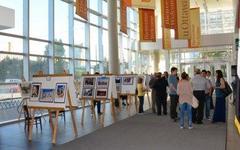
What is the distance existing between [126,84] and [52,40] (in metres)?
3.46

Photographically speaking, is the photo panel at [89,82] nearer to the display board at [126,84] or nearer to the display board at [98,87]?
the display board at [98,87]

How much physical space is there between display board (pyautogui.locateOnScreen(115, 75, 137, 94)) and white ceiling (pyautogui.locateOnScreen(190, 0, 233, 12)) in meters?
14.3

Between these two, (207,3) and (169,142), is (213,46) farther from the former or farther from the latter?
(169,142)

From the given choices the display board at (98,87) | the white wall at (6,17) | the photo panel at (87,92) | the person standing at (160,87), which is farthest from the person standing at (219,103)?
the white wall at (6,17)

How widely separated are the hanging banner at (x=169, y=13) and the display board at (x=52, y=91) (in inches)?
218

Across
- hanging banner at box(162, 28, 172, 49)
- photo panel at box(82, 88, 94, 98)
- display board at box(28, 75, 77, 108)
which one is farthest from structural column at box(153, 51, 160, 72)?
display board at box(28, 75, 77, 108)

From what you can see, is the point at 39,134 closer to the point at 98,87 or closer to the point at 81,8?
the point at 98,87

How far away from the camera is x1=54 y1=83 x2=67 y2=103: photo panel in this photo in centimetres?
734

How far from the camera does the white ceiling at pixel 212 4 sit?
25641 millimetres

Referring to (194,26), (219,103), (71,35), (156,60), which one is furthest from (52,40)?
(156,60)

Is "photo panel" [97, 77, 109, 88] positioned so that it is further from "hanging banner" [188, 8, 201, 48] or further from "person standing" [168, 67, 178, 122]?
"hanging banner" [188, 8, 201, 48]

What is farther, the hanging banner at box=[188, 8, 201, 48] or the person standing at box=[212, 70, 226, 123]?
the hanging banner at box=[188, 8, 201, 48]

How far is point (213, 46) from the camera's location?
82.0 ft

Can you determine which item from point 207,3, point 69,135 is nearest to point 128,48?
point 207,3
